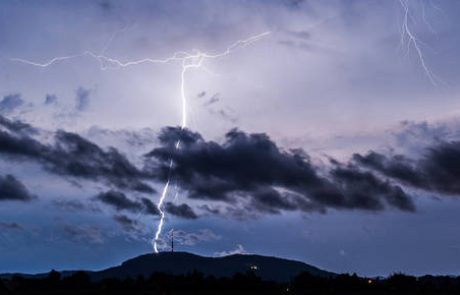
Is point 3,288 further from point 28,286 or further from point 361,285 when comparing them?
point 361,285

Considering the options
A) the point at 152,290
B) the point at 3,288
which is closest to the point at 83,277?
the point at 3,288

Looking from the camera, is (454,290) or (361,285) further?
(361,285)

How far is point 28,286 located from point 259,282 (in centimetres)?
3539

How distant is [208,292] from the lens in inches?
3725

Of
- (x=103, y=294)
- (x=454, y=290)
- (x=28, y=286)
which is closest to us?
(x=103, y=294)

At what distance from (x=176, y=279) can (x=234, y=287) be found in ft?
32.8

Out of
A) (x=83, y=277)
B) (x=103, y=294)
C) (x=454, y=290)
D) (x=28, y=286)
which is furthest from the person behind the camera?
(x=83, y=277)

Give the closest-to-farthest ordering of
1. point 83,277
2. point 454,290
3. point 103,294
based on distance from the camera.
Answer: point 103,294 < point 454,290 < point 83,277

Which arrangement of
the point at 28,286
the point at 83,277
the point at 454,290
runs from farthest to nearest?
the point at 83,277 → the point at 28,286 → the point at 454,290

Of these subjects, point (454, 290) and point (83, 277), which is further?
point (83, 277)

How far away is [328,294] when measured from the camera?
94.1 metres

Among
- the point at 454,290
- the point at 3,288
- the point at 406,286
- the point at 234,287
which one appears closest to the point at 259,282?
the point at 234,287

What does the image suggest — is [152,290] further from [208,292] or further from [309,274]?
[309,274]

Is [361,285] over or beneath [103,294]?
over
